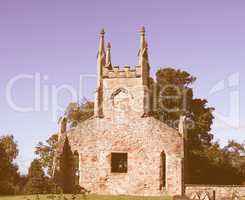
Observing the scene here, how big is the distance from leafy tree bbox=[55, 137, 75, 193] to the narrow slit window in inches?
119

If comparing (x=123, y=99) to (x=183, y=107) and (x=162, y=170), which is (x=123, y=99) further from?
(x=183, y=107)

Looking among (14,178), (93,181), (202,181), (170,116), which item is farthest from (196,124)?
(14,178)

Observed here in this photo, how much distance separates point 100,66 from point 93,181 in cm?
954

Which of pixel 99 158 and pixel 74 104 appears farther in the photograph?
pixel 74 104

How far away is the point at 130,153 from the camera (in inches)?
1205

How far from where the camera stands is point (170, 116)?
146ft

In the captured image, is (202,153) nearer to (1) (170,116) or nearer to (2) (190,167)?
(2) (190,167)

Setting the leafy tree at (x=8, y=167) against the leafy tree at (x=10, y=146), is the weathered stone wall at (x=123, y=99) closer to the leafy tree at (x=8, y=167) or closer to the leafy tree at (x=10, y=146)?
the leafy tree at (x=8, y=167)

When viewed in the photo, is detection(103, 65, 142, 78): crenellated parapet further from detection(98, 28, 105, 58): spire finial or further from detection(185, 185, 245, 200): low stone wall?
detection(185, 185, 245, 200): low stone wall

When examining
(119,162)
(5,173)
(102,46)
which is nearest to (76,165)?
(119,162)

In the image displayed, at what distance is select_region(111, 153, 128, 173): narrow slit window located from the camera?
31534 millimetres

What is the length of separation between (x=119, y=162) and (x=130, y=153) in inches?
66.4

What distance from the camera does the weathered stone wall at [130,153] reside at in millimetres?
29609

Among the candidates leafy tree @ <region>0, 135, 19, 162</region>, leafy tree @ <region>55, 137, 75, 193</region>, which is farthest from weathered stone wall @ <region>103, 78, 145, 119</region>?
leafy tree @ <region>0, 135, 19, 162</region>
